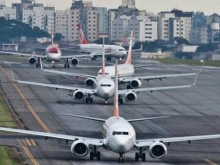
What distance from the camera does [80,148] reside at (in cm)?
7756

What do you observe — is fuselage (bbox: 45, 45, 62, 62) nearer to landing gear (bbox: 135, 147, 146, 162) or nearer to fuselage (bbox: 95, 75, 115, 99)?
fuselage (bbox: 95, 75, 115, 99)

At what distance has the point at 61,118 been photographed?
10975 centimetres

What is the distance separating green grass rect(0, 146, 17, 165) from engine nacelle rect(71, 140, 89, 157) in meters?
4.48

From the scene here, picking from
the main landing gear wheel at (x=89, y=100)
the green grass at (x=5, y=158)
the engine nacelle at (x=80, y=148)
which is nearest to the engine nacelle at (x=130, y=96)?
the main landing gear wheel at (x=89, y=100)

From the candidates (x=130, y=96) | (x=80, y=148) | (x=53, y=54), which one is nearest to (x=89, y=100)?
(x=130, y=96)

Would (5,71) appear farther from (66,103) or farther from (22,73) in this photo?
(66,103)

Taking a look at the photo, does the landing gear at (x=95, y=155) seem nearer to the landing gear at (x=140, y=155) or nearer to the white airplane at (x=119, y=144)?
the white airplane at (x=119, y=144)

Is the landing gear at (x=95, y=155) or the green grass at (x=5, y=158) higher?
the landing gear at (x=95, y=155)

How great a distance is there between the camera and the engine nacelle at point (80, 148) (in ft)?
254

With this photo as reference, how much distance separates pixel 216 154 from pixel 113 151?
421 inches

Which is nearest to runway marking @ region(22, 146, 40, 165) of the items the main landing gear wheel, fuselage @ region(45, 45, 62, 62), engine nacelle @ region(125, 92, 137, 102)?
engine nacelle @ region(125, 92, 137, 102)

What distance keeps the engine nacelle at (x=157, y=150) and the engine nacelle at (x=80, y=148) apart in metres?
4.76

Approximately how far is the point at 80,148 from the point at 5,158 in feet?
20.8

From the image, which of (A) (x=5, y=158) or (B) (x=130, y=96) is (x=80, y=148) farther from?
(B) (x=130, y=96)
